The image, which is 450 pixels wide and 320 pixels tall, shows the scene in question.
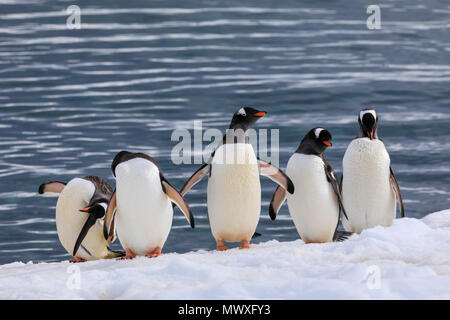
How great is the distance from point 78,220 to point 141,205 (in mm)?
961

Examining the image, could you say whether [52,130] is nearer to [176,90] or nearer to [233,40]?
[176,90]

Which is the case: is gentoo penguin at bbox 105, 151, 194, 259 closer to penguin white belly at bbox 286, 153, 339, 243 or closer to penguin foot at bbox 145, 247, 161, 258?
penguin foot at bbox 145, 247, 161, 258

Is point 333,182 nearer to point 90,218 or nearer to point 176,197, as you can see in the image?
point 176,197

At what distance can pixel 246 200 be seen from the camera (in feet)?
23.5

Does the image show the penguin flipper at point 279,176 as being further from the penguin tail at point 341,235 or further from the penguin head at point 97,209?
the penguin head at point 97,209

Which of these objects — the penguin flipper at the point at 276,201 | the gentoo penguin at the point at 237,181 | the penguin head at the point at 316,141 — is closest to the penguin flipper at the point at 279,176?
the gentoo penguin at the point at 237,181

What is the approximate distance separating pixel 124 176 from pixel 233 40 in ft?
69.4

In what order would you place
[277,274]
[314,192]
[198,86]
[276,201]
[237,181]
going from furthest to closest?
[198,86] < [276,201] < [314,192] < [237,181] < [277,274]

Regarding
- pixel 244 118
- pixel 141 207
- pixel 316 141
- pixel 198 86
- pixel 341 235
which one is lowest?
pixel 341 235

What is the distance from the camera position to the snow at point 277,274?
16.6ft

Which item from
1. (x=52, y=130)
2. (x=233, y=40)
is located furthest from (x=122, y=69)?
(x=52, y=130)

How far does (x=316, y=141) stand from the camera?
7.21 metres

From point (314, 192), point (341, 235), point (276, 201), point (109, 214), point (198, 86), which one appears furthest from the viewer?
point (198, 86)

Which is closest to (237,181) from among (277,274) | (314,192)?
(314,192)
